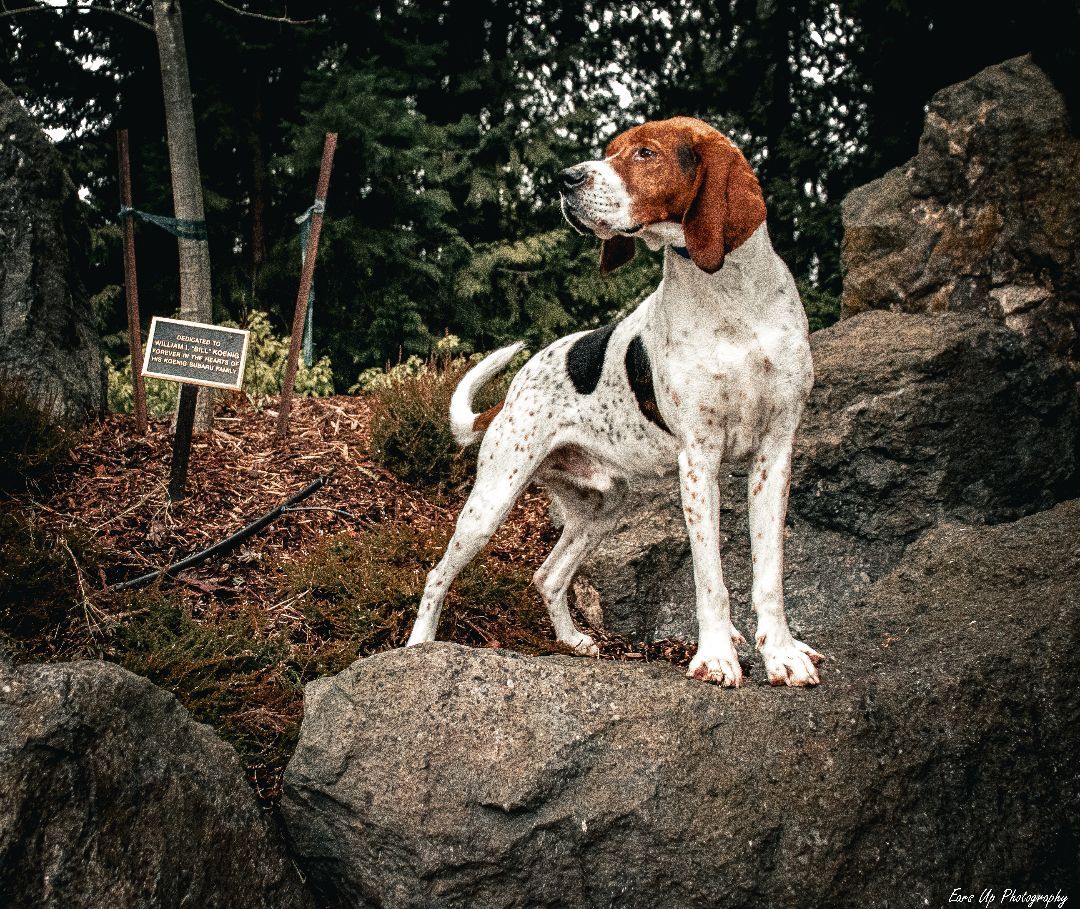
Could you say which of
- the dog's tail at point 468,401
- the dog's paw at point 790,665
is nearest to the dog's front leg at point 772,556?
the dog's paw at point 790,665

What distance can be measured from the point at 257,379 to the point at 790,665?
6449mm

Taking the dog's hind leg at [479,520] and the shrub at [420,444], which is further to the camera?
the shrub at [420,444]

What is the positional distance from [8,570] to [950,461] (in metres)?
4.26

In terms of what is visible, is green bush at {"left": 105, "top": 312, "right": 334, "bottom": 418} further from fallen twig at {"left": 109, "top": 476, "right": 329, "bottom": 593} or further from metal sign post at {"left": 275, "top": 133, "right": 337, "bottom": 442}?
fallen twig at {"left": 109, "top": 476, "right": 329, "bottom": 593}

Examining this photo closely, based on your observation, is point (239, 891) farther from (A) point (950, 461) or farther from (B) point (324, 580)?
(A) point (950, 461)

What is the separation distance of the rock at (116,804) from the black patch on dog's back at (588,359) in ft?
5.79

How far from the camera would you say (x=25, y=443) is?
5.12 m

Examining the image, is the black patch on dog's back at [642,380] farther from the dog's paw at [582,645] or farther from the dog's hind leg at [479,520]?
the dog's paw at [582,645]

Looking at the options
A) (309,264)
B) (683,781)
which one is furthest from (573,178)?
(309,264)

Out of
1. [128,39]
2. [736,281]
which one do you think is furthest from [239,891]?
[128,39]

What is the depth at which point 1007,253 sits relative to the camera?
6160mm

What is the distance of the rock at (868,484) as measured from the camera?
15.7 ft

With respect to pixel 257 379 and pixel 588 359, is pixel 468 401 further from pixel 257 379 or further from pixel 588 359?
pixel 257 379

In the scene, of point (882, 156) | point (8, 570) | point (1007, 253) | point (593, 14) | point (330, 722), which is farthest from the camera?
point (593, 14)
